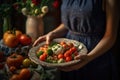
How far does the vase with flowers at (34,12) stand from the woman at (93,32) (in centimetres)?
29

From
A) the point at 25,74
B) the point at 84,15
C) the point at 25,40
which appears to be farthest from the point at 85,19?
the point at 25,40

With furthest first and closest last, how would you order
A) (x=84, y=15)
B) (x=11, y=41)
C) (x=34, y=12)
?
(x=34, y=12)
(x=11, y=41)
(x=84, y=15)

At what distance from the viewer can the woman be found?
3.60 feet

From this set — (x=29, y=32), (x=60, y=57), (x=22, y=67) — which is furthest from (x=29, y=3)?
(x=60, y=57)

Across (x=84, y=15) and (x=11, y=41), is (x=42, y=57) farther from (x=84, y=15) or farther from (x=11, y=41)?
(x=11, y=41)

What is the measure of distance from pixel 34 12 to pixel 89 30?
0.50 meters

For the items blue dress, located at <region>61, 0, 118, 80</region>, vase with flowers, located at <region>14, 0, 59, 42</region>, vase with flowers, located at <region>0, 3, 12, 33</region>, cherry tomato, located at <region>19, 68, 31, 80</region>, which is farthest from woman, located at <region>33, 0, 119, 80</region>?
vase with flowers, located at <region>0, 3, 12, 33</region>

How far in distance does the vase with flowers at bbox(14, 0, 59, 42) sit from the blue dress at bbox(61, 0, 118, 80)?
1.14 ft

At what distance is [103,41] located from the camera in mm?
1128

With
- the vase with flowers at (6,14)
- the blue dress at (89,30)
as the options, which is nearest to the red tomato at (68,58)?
the blue dress at (89,30)

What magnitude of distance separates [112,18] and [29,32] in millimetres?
646

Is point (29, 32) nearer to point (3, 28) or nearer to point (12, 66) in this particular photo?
point (3, 28)

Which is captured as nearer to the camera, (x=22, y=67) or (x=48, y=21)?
(x=22, y=67)

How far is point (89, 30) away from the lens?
1.16 meters
